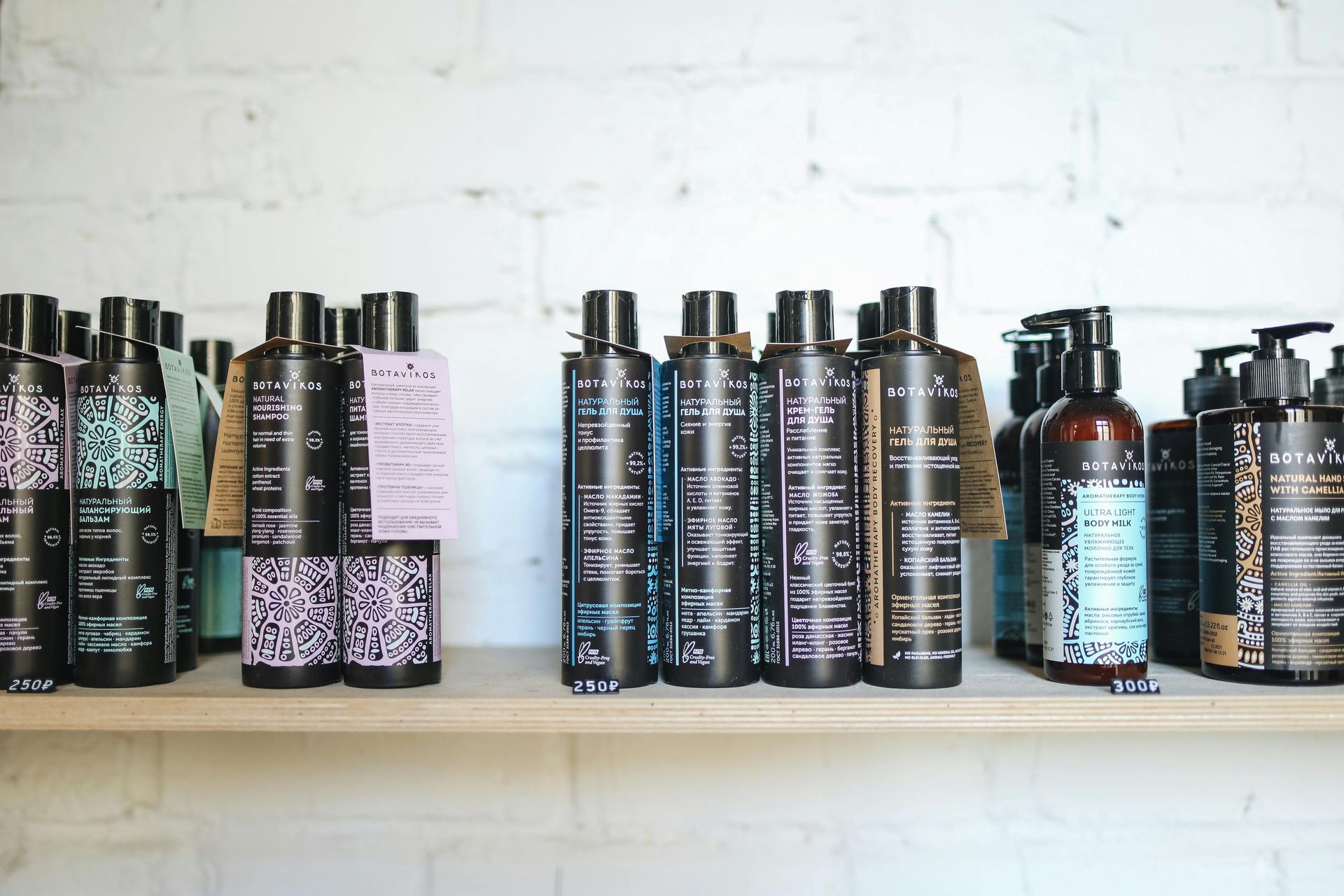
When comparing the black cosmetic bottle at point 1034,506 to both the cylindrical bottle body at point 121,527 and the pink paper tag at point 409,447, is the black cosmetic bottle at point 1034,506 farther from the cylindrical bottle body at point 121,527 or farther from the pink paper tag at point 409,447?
the cylindrical bottle body at point 121,527

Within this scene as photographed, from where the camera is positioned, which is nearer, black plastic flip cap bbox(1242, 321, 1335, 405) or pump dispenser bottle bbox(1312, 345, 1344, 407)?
black plastic flip cap bbox(1242, 321, 1335, 405)

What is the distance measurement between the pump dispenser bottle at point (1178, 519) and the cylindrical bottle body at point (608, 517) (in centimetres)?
45

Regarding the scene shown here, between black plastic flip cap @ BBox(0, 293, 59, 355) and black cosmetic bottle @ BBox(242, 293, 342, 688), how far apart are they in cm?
18

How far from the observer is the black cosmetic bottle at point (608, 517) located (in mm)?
717

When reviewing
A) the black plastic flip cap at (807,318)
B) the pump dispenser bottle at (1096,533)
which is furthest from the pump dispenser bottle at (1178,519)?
the black plastic flip cap at (807,318)

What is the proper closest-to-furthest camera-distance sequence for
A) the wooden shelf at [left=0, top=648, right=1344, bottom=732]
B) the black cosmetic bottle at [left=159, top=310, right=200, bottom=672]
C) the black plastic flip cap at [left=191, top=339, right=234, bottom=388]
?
the wooden shelf at [left=0, top=648, right=1344, bottom=732], the black cosmetic bottle at [left=159, top=310, right=200, bottom=672], the black plastic flip cap at [left=191, top=339, right=234, bottom=388]

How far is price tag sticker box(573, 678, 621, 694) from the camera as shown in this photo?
702 millimetres

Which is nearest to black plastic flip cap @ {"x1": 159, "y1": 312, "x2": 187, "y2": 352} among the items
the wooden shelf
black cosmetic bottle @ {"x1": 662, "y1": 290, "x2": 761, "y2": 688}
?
→ the wooden shelf

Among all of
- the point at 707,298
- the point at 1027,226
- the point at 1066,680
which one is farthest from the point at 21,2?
the point at 1066,680

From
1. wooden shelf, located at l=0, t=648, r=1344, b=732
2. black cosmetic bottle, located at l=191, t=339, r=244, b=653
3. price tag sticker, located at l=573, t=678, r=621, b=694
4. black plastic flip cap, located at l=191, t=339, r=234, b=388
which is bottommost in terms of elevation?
wooden shelf, located at l=0, t=648, r=1344, b=732

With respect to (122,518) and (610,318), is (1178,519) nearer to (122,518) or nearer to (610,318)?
(610,318)

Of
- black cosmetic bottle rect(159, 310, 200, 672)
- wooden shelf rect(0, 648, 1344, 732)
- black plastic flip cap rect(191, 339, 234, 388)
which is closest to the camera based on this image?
wooden shelf rect(0, 648, 1344, 732)

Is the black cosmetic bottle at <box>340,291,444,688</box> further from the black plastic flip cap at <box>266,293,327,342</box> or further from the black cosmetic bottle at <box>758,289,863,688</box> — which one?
the black cosmetic bottle at <box>758,289,863,688</box>

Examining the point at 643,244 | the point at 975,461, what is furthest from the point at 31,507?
the point at 975,461
